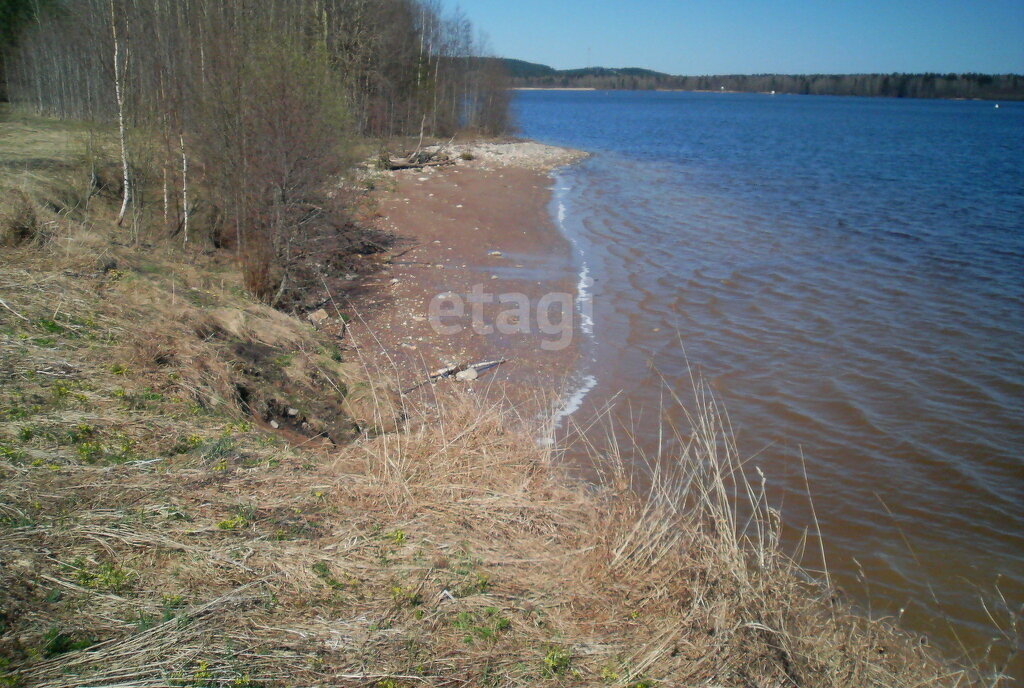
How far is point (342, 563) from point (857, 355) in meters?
8.34

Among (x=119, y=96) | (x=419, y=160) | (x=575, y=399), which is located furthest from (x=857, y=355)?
(x=419, y=160)

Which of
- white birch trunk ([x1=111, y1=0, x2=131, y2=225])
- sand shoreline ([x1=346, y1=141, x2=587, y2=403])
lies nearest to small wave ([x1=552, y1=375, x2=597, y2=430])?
sand shoreline ([x1=346, y1=141, x2=587, y2=403])

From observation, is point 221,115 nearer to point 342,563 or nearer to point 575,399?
point 575,399

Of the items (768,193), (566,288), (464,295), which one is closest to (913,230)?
(768,193)

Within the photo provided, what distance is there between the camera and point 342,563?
3.51m

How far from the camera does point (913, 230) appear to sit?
60.2ft

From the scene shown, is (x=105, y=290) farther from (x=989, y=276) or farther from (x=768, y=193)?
(x=768, y=193)

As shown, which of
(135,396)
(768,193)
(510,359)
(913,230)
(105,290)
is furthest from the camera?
(768,193)

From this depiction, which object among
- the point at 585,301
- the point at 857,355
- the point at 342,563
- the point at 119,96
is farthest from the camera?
the point at 585,301

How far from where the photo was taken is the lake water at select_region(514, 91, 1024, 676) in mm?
5633

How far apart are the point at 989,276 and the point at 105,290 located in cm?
1520

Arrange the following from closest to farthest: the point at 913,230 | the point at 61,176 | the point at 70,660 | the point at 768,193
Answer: the point at 70,660 < the point at 61,176 < the point at 913,230 < the point at 768,193

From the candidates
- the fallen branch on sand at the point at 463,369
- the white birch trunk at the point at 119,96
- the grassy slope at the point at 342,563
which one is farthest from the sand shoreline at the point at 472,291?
the white birch trunk at the point at 119,96

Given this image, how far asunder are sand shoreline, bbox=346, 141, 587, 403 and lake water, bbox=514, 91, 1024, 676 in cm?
61
